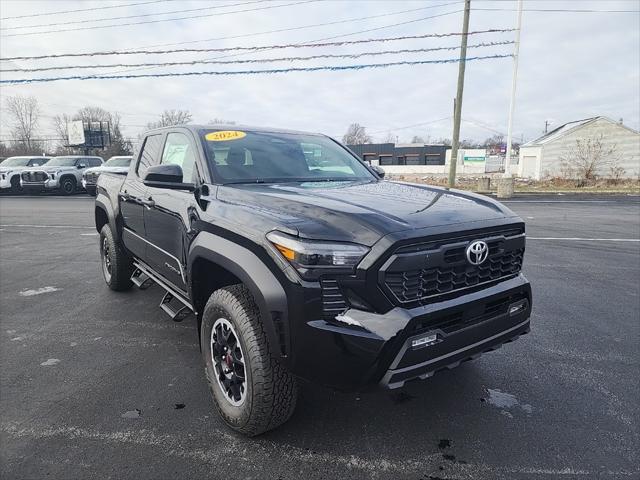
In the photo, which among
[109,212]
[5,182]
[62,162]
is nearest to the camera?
[109,212]

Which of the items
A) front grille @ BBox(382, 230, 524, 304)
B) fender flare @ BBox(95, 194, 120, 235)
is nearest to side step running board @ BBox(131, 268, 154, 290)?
fender flare @ BBox(95, 194, 120, 235)

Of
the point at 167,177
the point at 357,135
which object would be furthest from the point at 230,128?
the point at 357,135

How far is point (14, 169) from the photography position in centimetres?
2067

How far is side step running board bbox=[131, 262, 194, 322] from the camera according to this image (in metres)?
3.38

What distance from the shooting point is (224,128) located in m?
3.58

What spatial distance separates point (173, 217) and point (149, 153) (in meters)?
1.38

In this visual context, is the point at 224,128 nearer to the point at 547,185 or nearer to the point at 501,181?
the point at 501,181

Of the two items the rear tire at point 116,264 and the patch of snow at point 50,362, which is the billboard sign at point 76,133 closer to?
the rear tire at point 116,264

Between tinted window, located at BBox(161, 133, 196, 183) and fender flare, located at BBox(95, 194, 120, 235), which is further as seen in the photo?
fender flare, located at BBox(95, 194, 120, 235)

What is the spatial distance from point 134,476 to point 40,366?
5.70 ft

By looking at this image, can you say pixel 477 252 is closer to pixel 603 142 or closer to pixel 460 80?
pixel 460 80

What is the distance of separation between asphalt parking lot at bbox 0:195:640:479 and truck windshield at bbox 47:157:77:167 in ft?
58.9

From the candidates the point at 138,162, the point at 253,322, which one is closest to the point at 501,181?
the point at 138,162

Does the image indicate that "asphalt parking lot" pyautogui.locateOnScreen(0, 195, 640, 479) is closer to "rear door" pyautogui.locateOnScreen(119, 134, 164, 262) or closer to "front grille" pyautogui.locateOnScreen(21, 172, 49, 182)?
"rear door" pyautogui.locateOnScreen(119, 134, 164, 262)
